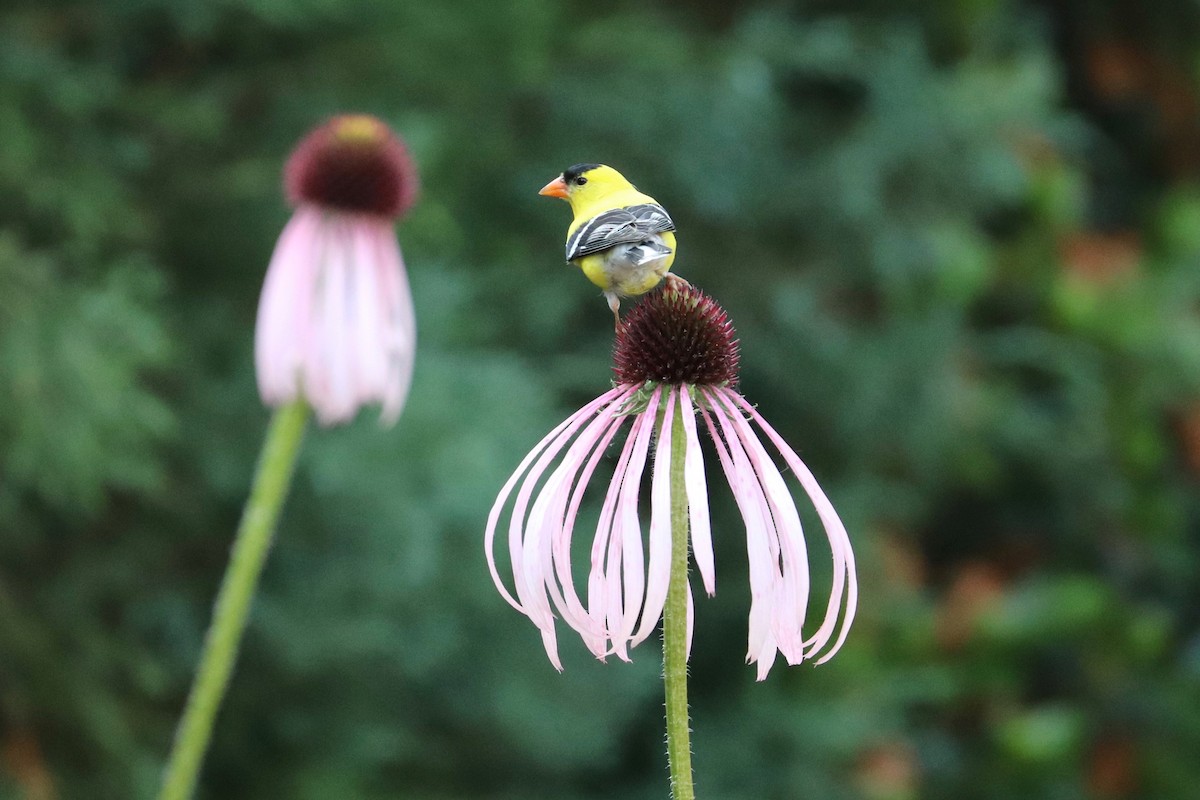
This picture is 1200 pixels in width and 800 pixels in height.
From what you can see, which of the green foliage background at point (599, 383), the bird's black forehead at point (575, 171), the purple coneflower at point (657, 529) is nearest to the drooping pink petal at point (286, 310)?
the bird's black forehead at point (575, 171)

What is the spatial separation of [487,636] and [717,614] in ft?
2.58

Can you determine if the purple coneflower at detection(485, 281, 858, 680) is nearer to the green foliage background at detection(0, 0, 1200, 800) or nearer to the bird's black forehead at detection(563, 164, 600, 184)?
the bird's black forehead at detection(563, 164, 600, 184)

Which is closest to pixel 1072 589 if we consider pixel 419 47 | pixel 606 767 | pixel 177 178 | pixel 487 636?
pixel 606 767

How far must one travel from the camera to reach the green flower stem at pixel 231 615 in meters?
0.97

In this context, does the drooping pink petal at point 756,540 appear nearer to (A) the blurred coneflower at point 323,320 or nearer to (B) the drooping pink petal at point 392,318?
(A) the blurred coneflower at point 323,320

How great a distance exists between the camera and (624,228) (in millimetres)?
576

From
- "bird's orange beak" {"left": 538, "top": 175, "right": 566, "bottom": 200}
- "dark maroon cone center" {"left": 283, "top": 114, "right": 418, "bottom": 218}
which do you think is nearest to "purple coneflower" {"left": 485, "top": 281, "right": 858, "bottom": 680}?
"bird's orange beak" {"left": 538, "top": 175, "right": 566, "bottom": 200}

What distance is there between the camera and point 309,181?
1.33 metres

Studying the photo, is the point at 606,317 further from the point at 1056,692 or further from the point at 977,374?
the point at 1056,692

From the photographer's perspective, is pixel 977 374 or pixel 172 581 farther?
pixel 977 374

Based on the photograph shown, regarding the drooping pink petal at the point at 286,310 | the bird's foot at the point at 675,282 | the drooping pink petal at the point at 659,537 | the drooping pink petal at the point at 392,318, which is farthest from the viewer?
the drooping pink petal at the point at 392,318

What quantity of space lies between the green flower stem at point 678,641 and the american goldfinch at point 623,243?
10cm

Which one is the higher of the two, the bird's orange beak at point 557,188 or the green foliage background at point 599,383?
the green foliage background at point 599,383

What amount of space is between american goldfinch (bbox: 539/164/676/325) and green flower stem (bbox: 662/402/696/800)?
0.31 feet
